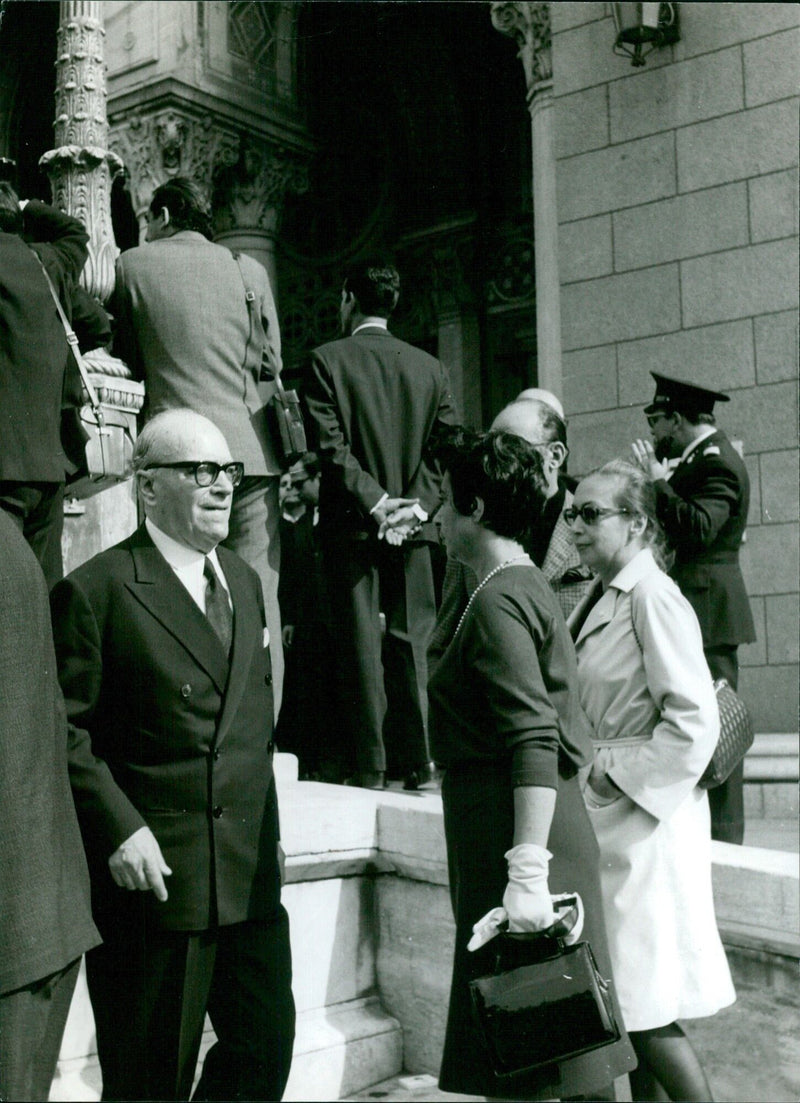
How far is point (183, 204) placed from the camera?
16.8 feet

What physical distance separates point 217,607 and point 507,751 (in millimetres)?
785

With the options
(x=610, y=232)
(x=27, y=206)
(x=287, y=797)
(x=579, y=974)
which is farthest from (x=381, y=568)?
(x=610, y=232)

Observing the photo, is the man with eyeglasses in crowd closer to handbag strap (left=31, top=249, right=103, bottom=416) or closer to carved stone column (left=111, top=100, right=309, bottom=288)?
handbag strap (left=31, top=249, right=103, bottom=416)

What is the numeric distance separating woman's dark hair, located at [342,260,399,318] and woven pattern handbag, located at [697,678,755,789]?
224 cm

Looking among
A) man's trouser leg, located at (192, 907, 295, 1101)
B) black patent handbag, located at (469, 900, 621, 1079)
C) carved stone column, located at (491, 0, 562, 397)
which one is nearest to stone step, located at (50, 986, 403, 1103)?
man's trouser leg, located at (192, 907, 295, 1101)

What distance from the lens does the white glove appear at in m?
2.92

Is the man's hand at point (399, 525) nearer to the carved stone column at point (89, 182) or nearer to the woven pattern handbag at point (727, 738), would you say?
the carved stone column at point (89, 182)

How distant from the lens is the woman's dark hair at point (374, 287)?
17.9ft

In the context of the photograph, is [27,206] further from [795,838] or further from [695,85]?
[695,85]

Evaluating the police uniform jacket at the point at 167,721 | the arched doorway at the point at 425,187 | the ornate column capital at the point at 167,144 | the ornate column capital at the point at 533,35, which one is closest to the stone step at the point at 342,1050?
the police uniform jacket at the point at 167,721

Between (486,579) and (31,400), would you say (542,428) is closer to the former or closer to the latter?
(486,579)

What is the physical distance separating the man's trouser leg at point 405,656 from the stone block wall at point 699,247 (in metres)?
2.81

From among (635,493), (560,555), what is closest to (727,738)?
(635,493)

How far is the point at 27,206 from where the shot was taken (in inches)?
182
